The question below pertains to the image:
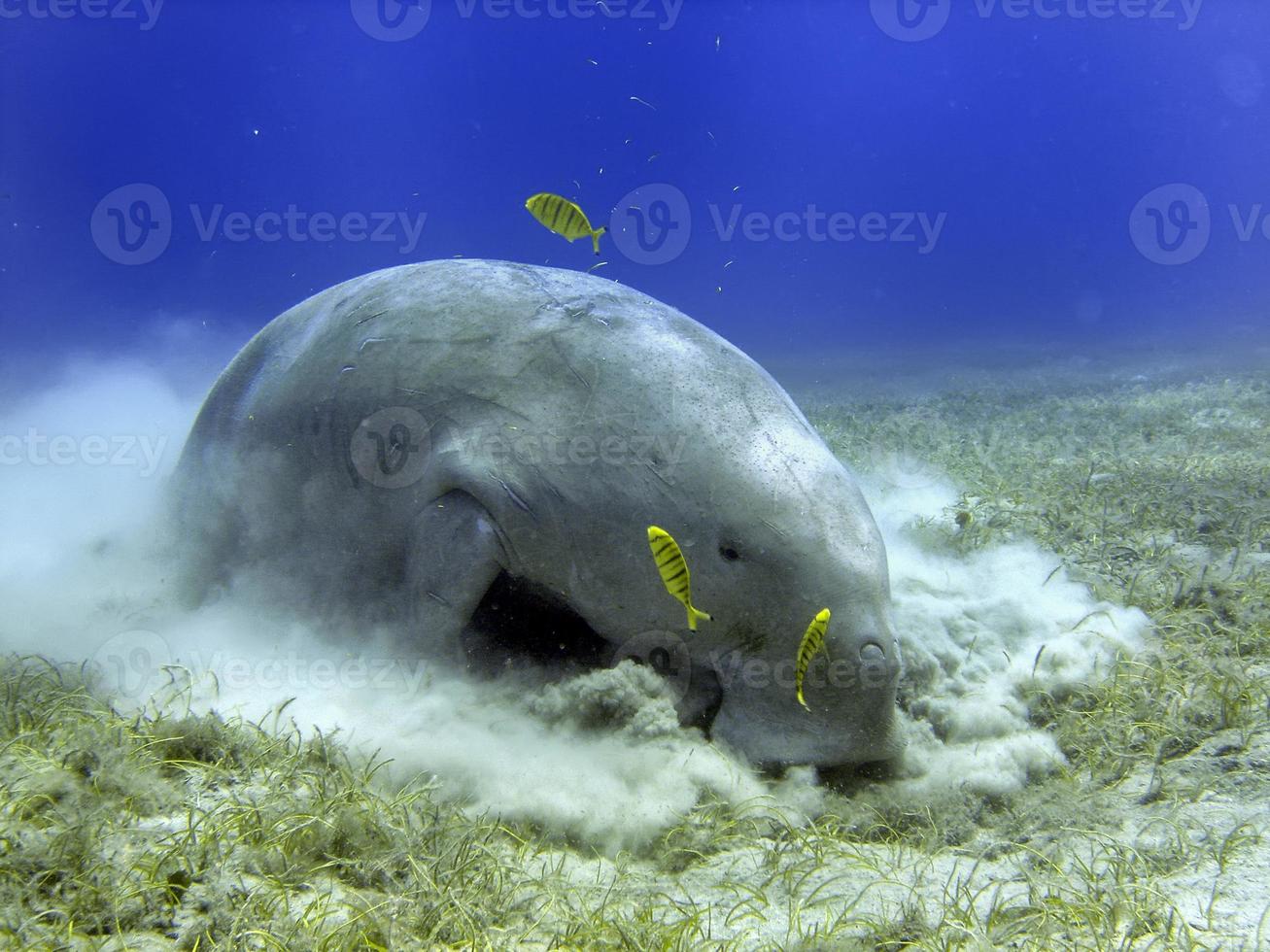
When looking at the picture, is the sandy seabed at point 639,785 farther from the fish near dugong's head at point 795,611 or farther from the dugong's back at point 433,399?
the dugong's back at point 433,399

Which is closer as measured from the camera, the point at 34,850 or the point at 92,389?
the point at 34,850

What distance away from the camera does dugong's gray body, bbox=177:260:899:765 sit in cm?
294

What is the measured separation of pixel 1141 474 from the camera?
6.97m

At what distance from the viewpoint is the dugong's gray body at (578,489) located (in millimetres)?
2939

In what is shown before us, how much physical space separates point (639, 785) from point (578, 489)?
1270mm

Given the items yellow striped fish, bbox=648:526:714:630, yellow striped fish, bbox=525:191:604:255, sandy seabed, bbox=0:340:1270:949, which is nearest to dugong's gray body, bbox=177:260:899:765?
sandy seabed, bbox=0:340:1270:949

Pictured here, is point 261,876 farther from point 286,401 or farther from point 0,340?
point 0,340

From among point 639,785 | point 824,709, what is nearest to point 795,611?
point 824,709

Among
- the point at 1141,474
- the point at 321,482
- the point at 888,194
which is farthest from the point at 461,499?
the point at 888,194

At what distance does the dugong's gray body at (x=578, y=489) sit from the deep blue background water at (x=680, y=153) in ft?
129

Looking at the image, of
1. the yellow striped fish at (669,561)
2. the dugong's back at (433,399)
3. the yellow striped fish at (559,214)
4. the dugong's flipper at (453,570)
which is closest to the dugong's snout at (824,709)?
the yellow striped fish at (669,561)

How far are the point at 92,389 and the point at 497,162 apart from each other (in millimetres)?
117712

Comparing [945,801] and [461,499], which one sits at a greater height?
[461,499]

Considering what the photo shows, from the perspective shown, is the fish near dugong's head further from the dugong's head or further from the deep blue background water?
the deep blue background water
